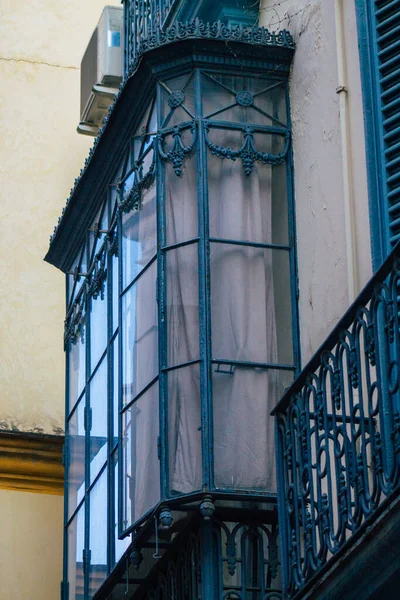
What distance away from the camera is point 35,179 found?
1380 cm

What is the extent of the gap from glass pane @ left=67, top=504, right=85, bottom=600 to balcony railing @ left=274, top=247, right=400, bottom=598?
8.57 ft

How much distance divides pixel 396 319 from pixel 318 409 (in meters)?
0.83

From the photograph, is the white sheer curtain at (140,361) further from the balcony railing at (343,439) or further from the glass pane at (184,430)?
the balcony railing at (343,439)

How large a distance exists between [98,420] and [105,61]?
363 centimetres

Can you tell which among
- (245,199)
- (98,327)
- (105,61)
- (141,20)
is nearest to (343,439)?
(245,199)

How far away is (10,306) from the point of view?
13.4 meters

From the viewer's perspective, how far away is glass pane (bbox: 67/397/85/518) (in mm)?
10422

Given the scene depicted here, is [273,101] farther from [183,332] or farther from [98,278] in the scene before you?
[98,278]

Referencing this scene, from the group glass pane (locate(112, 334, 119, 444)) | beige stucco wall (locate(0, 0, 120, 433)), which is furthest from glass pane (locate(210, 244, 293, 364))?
beige stucco wall (locate(0, 0, 120, 433))

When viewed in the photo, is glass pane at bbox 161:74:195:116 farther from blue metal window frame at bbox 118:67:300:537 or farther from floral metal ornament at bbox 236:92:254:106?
floral metal ornament at bbox 236:92:254:106

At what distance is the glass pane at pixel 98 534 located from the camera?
31.1 ft

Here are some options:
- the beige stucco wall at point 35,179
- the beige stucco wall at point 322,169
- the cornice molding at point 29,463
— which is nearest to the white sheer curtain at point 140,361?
the beige stucco wall at point 322,169

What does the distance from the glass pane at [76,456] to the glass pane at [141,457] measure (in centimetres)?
146

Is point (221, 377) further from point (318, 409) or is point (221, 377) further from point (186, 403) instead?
point (318, 409)
